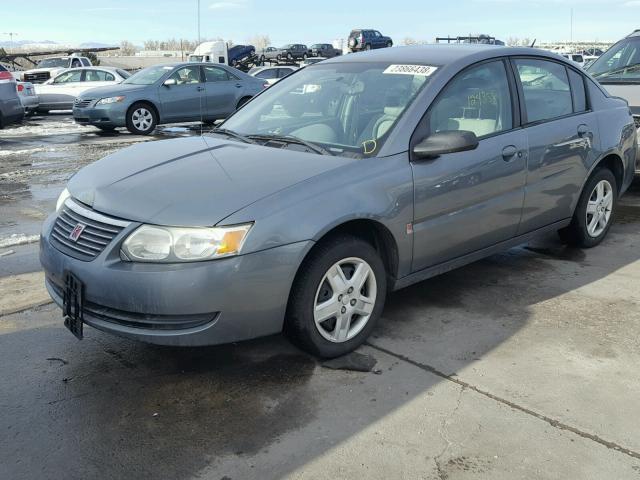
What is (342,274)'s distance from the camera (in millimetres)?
3514

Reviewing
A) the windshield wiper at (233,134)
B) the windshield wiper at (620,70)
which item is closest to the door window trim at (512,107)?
the windshield wiper at (233,134)

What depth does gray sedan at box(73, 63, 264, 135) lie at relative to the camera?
14.0 meters

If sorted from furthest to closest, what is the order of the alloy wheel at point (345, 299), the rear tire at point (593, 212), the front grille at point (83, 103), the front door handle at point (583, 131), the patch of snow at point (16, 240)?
the front grille at point (83, 103), the patch of snow at point (16, 240), the rear tire at point (593, 212), the front door handle at point (583, 131), the alloy wheel at point (345, 299)

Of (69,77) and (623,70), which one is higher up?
(69,77)

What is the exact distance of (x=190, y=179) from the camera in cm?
349

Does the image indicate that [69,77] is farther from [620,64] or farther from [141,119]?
[620,64]

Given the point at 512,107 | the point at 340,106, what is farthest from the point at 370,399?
the point at 512,107

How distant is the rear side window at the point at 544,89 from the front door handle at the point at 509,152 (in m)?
0.36

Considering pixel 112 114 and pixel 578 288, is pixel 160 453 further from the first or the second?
pixel 112 114

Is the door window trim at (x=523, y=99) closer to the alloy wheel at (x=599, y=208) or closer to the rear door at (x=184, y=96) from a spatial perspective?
the alloy wheel at (x=599, y=208)

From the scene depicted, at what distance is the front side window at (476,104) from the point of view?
160 inches

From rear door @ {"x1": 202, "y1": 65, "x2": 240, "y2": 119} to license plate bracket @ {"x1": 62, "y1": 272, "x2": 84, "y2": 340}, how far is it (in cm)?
1218

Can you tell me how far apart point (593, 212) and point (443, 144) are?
236cm

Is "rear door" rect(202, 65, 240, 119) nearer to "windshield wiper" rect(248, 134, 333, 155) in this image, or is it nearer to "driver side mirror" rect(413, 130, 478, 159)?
"windshield wiper" rect(248, 134, 333, 155)
